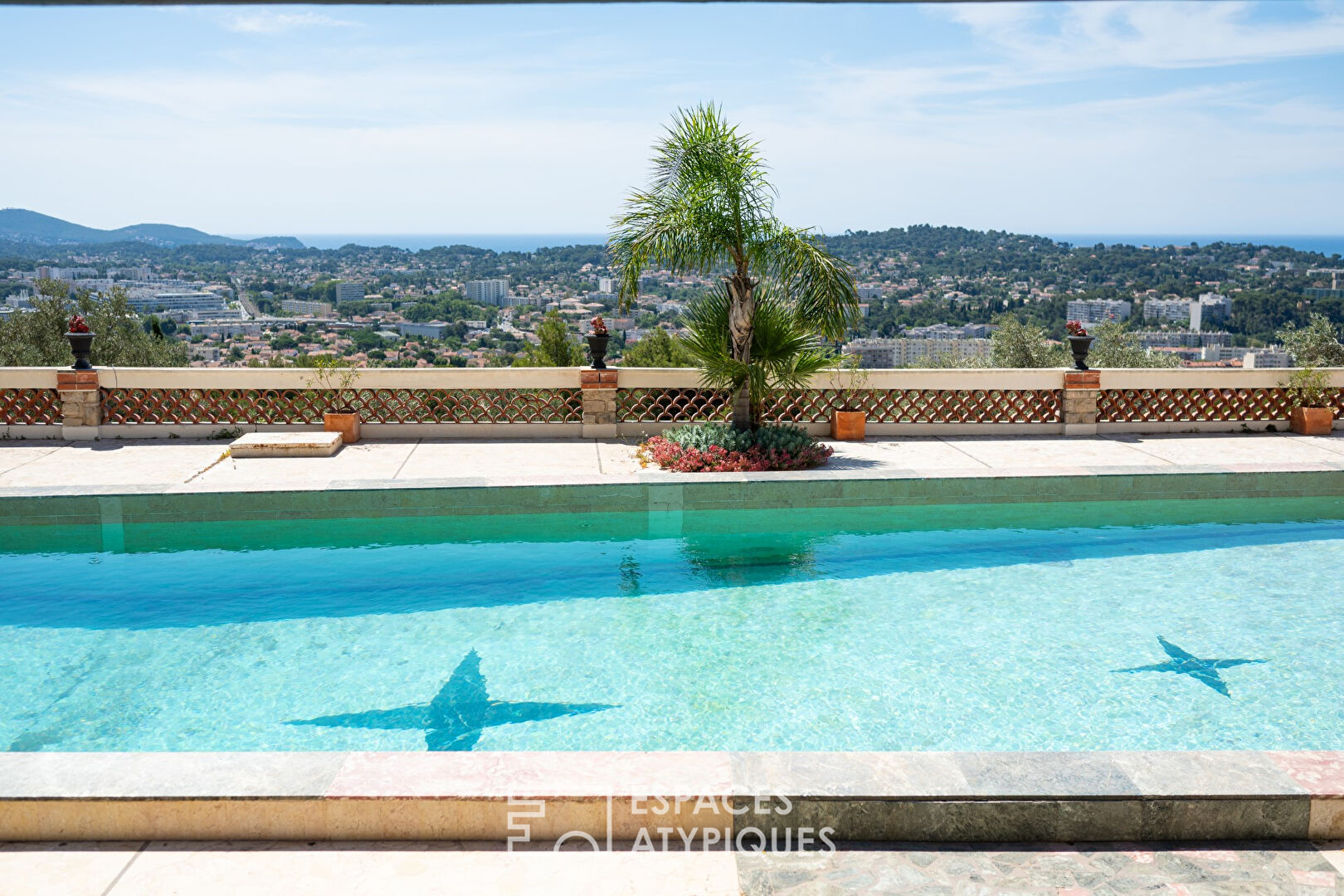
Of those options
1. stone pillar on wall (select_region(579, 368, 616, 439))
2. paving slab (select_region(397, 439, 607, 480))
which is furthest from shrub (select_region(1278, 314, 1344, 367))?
paving slab (select_region(397, 439, 607, 480))

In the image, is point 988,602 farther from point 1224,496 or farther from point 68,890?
point 68,890

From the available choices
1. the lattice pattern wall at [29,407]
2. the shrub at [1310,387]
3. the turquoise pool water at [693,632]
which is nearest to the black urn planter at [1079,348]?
the shrub at [1310,387]

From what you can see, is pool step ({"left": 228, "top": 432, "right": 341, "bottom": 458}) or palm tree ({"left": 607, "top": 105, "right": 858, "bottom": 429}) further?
pool step ({"left": 228, "top": 432, "right": 341, "bottom": 458})

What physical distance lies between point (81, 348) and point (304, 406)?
2399 millimetres

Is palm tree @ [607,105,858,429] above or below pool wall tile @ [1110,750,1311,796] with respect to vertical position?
above

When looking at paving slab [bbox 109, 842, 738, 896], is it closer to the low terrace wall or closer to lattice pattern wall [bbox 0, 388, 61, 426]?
the low terrace wall

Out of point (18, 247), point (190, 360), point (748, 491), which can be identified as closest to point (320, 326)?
point (190, 360)

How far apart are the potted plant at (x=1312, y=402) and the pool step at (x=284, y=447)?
10777mm

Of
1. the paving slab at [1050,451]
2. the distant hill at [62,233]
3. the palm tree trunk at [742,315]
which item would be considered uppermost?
the distant hill at [62,233]

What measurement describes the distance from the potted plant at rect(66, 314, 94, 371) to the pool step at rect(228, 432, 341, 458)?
2.09m

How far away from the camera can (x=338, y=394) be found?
37.1 ft

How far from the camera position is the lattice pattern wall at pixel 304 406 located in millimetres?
11289

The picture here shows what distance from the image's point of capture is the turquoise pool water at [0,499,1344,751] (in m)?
4.82

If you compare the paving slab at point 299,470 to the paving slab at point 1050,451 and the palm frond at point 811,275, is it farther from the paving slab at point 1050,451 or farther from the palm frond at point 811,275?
the paving slab at point 1050,451
